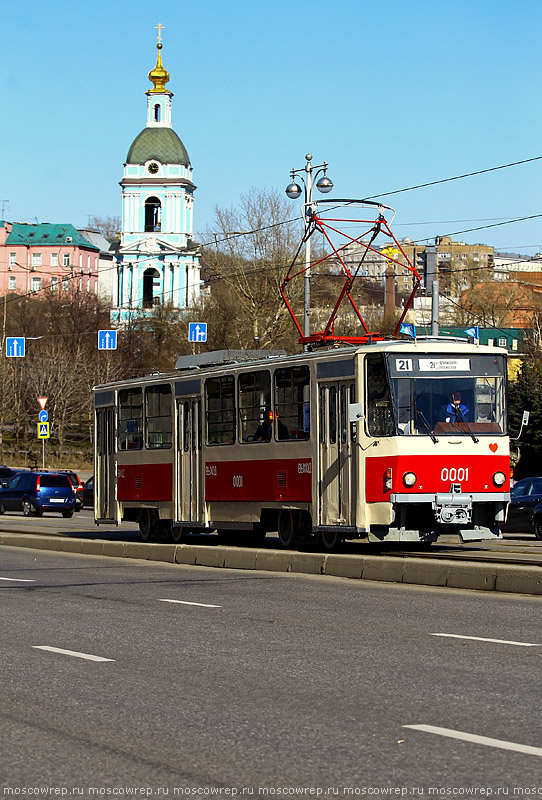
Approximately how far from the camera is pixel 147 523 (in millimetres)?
26688

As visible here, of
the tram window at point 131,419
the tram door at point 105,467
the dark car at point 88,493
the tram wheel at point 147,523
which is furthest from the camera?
the dark car at point 88,493

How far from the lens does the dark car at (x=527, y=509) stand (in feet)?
96.2

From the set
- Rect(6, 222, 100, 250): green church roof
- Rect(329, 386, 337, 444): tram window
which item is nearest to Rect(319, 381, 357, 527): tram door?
Rect(329, 386, 337, 444): tram window

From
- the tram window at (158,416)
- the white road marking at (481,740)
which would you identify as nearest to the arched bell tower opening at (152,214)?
the tram window at (158,416)

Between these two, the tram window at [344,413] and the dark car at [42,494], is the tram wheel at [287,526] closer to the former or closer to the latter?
the tram window at [344,413]

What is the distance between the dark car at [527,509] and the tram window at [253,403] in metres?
8.70

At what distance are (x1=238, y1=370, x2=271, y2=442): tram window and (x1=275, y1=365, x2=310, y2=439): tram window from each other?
365 mm

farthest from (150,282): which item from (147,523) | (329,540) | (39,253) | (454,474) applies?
(454,474)

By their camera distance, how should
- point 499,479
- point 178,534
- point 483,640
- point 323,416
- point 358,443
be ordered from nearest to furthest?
point 483,640 → point 358,443 → point 499,479 → point 323,416 → point 178,534

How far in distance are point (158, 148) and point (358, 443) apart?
318 ft

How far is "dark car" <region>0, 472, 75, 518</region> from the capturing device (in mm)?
45188

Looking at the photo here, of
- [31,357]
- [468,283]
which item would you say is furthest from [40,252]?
[31,357]

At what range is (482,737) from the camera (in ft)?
22.5

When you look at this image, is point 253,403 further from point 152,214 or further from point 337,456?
point 152,214
